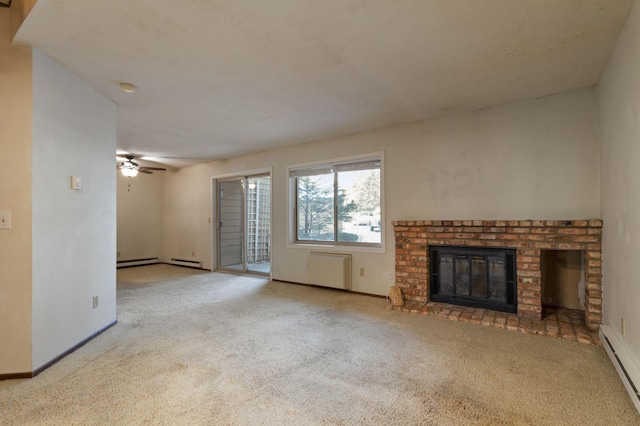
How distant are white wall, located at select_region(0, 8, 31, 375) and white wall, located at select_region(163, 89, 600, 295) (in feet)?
11.4

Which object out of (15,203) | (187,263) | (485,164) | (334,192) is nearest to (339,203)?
(334,192)

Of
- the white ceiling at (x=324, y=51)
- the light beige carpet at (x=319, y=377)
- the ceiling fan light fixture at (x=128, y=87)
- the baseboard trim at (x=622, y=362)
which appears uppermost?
the white ceiling at (x=324, y=51)

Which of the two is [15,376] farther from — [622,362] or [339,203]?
[622,362]

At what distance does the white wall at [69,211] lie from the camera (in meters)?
2.29

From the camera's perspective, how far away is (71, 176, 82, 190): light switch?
263 cm

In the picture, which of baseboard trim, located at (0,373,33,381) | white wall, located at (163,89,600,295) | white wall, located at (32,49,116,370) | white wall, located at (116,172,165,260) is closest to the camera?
baseboard trim, located at (0,373,33,381)

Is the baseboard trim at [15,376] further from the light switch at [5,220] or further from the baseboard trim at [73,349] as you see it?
the light switch at [5,220]

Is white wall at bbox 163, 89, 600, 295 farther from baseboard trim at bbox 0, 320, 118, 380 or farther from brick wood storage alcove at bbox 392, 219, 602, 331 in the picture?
baseboard trim at bbox 0, 320, 118, 380

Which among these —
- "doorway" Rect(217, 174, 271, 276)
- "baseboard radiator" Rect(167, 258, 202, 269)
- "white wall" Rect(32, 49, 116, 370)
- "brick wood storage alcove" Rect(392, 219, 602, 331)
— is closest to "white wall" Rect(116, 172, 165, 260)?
"baseboard radiator" Rect(167, 258, 202, 269)

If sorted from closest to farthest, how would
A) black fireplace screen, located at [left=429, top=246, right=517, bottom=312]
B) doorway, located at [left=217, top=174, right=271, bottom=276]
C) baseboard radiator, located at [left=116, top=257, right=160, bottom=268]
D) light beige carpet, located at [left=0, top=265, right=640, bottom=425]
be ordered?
light beige carpet, located at [left=0, top=265, right=640, bottom=425] → black fireplace screen, located at [left=429, top=246, right=517, bottom=312] → doorway, located at [left=217, top=174, right=271, bottom=276] → baseboard radiator, located at [left=116, top=257, right=160, bottom=268]

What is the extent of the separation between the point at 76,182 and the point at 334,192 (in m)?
3.25

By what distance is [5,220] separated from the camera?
7.13 feet

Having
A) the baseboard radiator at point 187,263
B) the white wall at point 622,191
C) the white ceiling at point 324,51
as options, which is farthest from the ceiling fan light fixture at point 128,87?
the baseboard radiator at point 187,263

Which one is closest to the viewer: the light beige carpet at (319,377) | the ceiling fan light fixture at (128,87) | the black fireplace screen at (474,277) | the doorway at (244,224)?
the light beige carpet at (319,377)
